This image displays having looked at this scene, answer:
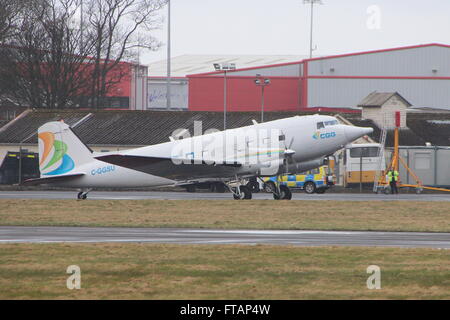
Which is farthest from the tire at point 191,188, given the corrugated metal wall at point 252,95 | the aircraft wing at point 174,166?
the corrugated metal wall at point 252,95

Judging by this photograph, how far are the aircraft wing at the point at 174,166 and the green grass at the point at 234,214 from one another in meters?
1.82

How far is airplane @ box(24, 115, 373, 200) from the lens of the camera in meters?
44.5

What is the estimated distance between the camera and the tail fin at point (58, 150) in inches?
1759

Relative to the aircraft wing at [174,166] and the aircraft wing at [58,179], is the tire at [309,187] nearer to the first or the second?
the aircraft wing at [174,166]

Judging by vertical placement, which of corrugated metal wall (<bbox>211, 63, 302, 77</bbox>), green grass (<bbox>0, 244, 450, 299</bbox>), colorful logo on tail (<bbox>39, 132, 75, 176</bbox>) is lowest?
green grass (<bbox>0, 244, 450, 299</bbox>)

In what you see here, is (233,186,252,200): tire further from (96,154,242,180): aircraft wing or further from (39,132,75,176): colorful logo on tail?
(39,132,75,176): colorful logo on tail

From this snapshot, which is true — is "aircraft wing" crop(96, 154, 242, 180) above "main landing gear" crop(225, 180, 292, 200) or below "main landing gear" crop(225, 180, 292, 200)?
above

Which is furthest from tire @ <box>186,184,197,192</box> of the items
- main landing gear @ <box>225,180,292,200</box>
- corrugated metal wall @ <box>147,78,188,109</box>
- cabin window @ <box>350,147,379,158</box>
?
corrugated metal wall @ <box>147,78,188,109</box>

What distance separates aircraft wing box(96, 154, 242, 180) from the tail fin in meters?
1.40

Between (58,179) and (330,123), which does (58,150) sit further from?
(330,123)

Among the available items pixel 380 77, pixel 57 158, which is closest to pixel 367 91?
pixel 380 77
